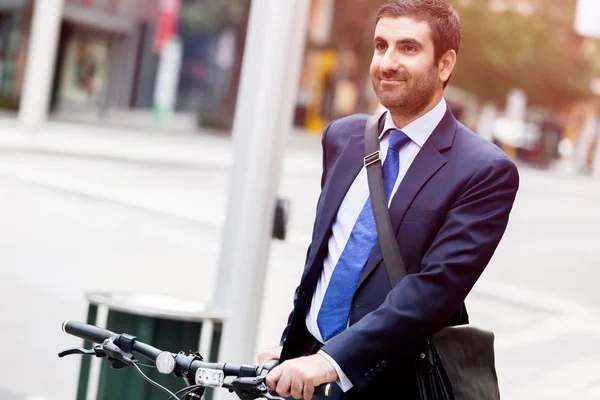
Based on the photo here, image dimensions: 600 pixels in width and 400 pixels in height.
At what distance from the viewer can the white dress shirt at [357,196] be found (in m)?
2.54

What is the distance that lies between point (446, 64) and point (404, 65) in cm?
13

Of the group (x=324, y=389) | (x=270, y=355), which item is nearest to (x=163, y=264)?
(x=270, y=355)

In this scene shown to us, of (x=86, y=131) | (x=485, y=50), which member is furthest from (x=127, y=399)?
(x=485, y=50)

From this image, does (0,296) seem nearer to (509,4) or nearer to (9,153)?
(9,153)

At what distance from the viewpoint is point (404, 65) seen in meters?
2.42

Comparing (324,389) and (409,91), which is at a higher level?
(409,91)

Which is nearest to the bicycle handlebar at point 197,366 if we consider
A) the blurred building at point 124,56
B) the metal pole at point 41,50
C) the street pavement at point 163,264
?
the street pavement at point 163,264

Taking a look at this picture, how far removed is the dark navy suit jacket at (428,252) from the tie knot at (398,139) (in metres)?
0.07

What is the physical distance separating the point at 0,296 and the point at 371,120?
6.67 metres

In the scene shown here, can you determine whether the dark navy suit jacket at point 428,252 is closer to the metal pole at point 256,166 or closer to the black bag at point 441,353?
the black bag at point 441,353

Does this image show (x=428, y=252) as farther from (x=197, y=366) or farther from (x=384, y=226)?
(x=197, y=366)

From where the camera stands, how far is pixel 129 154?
26.5m

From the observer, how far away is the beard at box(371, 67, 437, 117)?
8.03ft

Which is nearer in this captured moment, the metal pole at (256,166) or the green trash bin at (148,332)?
the green trash bin at (148,332)
